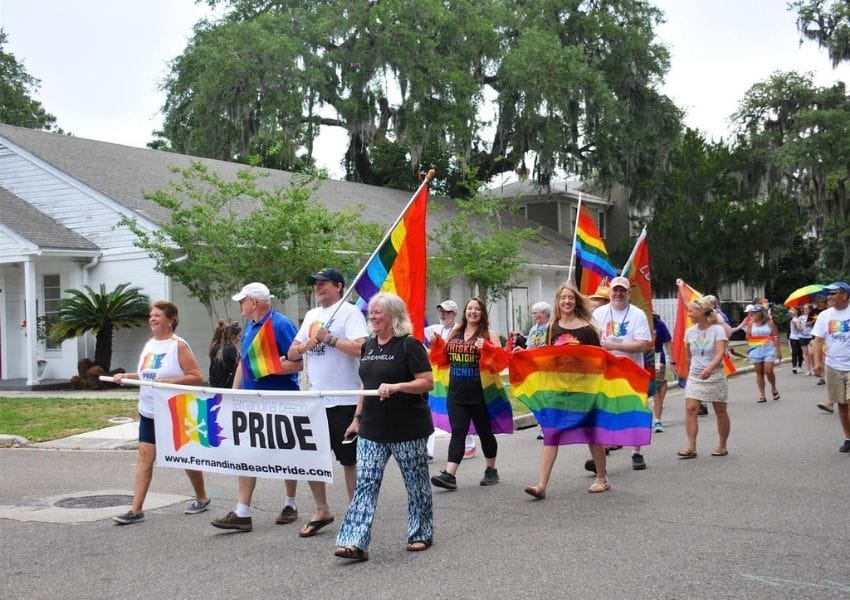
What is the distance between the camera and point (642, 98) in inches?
1539

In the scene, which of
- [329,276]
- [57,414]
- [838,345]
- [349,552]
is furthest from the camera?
[57,414]

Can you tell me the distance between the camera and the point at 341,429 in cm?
696

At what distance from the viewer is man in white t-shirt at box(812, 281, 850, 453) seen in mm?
10297

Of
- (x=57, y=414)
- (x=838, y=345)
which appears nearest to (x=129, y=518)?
(x=838, y=345)

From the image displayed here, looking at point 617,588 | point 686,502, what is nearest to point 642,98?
point 686,502

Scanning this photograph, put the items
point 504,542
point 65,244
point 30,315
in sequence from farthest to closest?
point 65,244 → point 30,315 → point 504,542

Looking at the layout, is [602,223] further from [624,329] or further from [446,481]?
[446,481]

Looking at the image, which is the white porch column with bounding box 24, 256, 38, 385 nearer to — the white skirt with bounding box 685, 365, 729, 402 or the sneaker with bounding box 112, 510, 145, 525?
the sneaker with bounding box 112, 510, 145, 525

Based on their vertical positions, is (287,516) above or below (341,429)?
below

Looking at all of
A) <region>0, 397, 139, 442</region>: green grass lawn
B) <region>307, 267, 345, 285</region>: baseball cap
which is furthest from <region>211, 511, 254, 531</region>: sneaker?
<region>0, 397, 139, 442</region>: green grass lawn

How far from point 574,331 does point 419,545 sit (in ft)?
9.31

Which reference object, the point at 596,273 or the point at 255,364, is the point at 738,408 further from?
the point at 255,364

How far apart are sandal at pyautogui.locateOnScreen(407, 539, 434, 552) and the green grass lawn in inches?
358

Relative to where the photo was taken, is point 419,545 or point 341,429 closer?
point 419,545
